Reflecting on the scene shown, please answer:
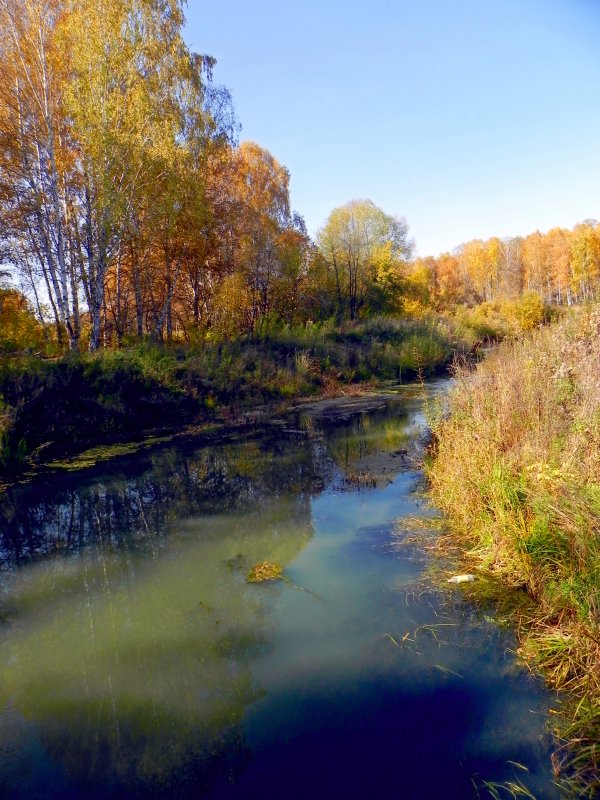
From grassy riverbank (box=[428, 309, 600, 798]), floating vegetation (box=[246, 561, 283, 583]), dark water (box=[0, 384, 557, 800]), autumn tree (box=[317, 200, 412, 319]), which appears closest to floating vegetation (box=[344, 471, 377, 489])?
dark water (box=[0, 384, 557, 800])

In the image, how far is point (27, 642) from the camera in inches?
159

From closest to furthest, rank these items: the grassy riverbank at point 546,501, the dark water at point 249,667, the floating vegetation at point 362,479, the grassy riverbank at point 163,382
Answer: the dark water at point 249,667
the grassy riverbank at point 546,501
the floating vegetation at point 362,479
the grassy riverbank at point 163,382

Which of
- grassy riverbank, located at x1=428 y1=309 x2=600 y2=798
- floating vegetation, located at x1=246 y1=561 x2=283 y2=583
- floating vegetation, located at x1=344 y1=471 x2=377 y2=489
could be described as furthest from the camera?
floating vegetation, located at x1=344 y1=471 x2=377 y2=489

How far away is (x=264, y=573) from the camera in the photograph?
4859 millimetres

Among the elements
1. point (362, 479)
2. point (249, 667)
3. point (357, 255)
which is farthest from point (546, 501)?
point (357, 255)

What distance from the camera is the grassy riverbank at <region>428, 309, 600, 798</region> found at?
310 centimetres

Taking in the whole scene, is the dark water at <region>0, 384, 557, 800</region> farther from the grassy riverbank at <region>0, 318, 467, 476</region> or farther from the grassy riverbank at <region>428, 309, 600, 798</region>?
the grassy riverbank at <region>0, 318, 467, 476</region>

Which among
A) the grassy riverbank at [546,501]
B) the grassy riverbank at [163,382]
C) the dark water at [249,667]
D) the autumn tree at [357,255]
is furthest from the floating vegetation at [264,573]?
the autumn tree at [357,255]

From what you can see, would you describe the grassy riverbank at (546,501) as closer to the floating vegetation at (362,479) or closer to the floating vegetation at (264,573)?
the floating vegetation at (362,479)

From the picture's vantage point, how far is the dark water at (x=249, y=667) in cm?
280

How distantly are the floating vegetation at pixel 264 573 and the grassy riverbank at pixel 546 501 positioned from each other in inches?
68.2

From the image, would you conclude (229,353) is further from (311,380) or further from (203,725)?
(203,725)

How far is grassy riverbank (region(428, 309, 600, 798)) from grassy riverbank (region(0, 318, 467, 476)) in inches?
81.1

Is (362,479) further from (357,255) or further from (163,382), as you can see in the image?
(357,255)
